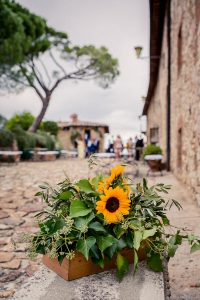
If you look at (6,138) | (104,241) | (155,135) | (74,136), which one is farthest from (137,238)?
(74,136)

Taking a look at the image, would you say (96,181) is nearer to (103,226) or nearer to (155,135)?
(103,226)

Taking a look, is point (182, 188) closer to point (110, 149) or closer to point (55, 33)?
point (110, 149)

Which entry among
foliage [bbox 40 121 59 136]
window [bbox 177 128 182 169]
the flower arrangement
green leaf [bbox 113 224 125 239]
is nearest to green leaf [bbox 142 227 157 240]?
the flower arrangement

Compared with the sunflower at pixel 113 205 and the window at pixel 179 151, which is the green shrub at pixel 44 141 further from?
the sunflower at pixel 113 205

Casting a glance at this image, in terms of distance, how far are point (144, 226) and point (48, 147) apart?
23190 millimetres

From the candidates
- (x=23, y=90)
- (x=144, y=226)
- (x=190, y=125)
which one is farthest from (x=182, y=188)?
(x=23, y=90)

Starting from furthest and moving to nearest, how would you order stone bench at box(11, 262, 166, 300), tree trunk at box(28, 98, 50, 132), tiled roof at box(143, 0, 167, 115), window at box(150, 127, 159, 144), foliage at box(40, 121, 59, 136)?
foliage at box(40, 121, 59, 136)
tree trunk at box(28, 98, 50, 132)
window at box(150, 127, 159, 144)
tiled roof at box(143, 0, 167, 115)
stone bench at box(11, 262, 166, 300)

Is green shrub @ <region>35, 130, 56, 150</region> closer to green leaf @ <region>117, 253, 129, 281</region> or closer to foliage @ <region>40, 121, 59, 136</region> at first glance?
→ foliage @ <region>40, 121, 59, 136</region>

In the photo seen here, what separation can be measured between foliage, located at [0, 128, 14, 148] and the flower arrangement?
1762 cm

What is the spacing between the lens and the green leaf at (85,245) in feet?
5.01

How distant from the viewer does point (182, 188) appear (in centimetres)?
670

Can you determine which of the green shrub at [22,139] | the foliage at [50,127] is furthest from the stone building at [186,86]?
the foliage at [50,127]

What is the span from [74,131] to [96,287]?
3819cm

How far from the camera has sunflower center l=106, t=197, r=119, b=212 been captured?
166cm
